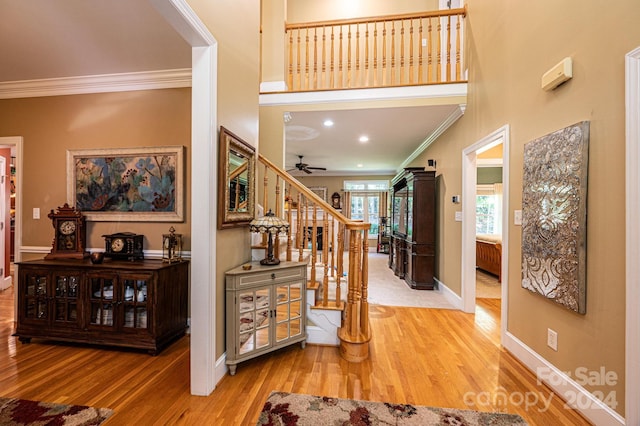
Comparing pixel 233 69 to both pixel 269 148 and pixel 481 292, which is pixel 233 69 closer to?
pixel 269 148

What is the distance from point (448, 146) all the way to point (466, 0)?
6.14 feet

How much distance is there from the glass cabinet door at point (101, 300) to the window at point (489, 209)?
8.28 m

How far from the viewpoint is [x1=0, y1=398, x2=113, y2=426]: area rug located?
1478 mm

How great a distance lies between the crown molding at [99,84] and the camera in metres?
2.65

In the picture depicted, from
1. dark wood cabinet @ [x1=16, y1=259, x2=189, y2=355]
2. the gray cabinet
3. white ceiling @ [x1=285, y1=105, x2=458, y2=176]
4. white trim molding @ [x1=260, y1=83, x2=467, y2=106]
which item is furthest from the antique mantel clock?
white ceiling @ [x1=285, y1=105, x2=458, y2=176]

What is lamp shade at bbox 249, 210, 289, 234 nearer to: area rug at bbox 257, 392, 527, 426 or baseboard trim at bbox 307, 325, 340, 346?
baseboard trim at bbox 307, 325, 340, 346

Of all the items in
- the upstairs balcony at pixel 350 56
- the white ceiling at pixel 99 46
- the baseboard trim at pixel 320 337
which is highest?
the upstairs balcony at pixel 350 56

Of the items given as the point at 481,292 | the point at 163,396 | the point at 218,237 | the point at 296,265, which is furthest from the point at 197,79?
the point at 481,292

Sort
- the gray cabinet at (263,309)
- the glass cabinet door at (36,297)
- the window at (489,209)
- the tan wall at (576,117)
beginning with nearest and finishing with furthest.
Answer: the tan wall at (576,117) < the gray cabinet at (263,309) < the glass cabinet door at (36,297) < the window at (489,209)

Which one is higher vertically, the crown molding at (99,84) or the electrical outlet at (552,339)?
the crown molding at (99,84)

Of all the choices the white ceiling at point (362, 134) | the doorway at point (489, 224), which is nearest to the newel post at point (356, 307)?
the doorway at point (489, 224)

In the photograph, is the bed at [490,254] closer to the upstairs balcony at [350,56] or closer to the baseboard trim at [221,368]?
the upstairs balcony at [350,56]

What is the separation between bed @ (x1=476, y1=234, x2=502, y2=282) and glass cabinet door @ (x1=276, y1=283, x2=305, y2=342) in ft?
14.3

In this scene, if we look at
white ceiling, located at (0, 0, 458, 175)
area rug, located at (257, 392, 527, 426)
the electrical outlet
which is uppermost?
white ceiling, located at (0, 0, 458, 175)
